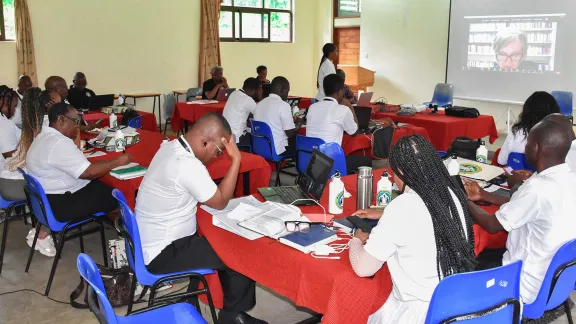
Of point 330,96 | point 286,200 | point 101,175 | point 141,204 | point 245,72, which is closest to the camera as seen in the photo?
point 141,204

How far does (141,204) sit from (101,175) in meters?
1.05

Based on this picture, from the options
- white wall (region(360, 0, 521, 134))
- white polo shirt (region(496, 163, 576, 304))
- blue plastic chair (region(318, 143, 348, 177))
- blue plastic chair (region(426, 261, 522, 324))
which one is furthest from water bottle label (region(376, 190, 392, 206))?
white wall (region(360, 0, 521, 134))

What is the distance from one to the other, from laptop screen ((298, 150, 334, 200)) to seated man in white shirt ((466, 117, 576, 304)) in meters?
0.77

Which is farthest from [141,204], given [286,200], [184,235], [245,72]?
[245,72]

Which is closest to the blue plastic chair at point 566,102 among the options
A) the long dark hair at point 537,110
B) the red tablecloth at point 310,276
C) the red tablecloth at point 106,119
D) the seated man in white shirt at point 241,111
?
the long dark hair at point 537,110

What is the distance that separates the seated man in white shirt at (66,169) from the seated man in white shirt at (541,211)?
2.37 meters

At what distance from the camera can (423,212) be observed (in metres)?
1.77

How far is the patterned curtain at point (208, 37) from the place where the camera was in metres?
10.3

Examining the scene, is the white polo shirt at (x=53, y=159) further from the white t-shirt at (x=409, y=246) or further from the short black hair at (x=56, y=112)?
the white t-shirt at (x=409, y=246)

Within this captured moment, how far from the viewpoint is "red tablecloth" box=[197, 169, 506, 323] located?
1943 mm

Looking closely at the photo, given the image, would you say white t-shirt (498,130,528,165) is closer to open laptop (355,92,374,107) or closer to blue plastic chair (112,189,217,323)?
blue plastic chair (112,189,217,323)

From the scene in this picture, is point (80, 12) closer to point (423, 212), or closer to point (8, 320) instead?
point (8, 320)

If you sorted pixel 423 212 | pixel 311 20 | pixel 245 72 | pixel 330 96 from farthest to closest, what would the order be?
pixel 311 20, pixel 245 72, pixel 330 96, pixel 423 212

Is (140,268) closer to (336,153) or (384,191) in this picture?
(384,191)
